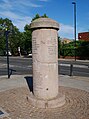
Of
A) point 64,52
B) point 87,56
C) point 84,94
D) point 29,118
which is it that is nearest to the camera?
point 29,118

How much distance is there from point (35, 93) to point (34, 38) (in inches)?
81.0

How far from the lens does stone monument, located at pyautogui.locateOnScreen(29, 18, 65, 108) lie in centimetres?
654

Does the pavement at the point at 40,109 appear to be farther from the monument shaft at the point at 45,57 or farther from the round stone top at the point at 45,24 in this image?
the round stone top at the point at 45,24

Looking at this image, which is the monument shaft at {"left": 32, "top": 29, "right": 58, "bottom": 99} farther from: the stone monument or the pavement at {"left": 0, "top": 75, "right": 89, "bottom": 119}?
the pavement at {"left": 0, "top": 75, "right": 89, "bottom": 119}

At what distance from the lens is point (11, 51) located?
5256cm

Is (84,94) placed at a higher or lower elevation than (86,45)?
lower

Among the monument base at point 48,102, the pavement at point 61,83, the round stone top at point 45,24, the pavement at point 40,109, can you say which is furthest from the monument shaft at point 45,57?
the pavement at point 61,83

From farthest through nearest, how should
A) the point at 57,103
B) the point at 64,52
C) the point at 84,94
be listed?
the point at 64,52 < the point at 84,94 < the point at 57,103

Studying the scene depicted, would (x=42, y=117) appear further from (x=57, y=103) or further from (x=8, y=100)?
(x=8, y=100)

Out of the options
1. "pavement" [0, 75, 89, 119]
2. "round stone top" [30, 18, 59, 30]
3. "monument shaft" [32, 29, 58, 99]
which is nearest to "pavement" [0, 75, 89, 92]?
"pavement" [0, 75, 89, 119]

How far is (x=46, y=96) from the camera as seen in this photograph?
267 inches

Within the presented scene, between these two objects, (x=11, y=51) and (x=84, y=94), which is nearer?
(x=84, y=94)

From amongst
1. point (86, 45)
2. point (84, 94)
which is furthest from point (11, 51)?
point (84, 94)

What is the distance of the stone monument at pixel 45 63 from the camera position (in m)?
6.54
